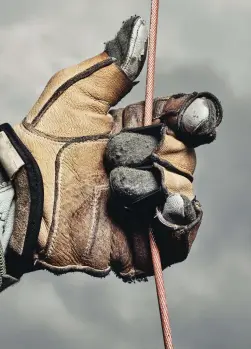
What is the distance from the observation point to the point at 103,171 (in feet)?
11.7

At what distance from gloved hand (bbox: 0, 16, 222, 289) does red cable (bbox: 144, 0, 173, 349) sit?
0.10 ft

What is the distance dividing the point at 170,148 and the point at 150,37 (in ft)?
1.43

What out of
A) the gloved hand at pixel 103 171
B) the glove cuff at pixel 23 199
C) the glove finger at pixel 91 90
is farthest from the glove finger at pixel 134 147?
the glove cuff at pixel 23 199

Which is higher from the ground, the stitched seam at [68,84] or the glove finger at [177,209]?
the stitched seam at [68,84]

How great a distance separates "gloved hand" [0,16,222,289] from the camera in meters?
3.46

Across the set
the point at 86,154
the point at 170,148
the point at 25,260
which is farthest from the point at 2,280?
the point at 170,148

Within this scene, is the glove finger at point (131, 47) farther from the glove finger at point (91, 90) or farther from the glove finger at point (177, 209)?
the glove finger at point (177, 209)

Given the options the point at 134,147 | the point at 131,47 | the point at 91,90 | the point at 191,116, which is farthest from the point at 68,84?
the point at 191,116

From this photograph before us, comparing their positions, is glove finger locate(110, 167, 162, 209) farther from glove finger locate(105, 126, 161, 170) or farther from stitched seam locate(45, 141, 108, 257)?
stitched seam locate(45, 141, 108, 257)

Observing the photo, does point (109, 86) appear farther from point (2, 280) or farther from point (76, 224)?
point (2, 280)

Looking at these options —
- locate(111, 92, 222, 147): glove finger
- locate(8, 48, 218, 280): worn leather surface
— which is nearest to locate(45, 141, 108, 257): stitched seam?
locate(8, 48, 218, 280): worn leather surface

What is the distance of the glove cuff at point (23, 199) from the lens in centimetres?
347

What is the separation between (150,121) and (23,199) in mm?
545

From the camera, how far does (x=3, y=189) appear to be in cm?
350
